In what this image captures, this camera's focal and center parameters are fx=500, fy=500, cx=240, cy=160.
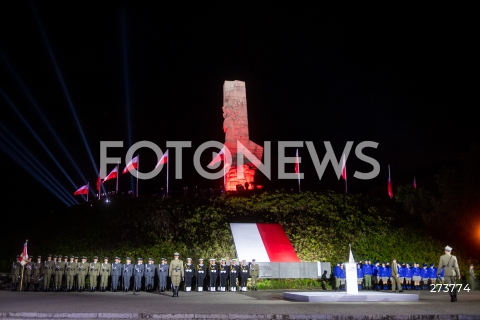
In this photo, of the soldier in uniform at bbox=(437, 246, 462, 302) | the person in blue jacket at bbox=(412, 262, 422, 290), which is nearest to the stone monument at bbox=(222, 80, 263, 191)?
the person in blue jacket at bbox=(412, 262, 422, 290)

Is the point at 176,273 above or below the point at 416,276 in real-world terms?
above

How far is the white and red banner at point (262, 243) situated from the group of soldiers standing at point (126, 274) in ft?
9.47

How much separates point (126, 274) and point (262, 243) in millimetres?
7784

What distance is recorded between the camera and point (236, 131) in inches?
1569

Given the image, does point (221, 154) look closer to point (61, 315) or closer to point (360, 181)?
point (61, 315)

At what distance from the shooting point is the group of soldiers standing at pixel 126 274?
20172 millimetres

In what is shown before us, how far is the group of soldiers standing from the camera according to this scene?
66.2 ft

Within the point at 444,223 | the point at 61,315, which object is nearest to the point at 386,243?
the point at 444,223

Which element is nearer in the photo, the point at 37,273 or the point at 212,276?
the point at 212,276

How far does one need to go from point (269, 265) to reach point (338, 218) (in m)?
8.83

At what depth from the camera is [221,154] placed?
37.5 metres

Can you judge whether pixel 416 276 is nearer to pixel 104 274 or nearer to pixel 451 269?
pixel 451 269

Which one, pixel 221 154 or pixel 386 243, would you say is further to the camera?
pixel 221 154

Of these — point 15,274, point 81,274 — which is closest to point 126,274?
point 81,274
